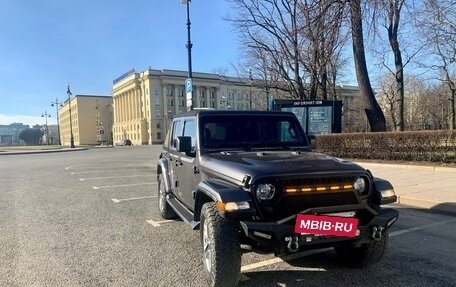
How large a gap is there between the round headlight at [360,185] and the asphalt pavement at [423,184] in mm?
4628

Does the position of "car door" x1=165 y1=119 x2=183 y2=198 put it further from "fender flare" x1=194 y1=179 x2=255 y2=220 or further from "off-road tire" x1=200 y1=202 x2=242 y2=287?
"off-road tire" x1=200 y1=202 x2=242 y2=287

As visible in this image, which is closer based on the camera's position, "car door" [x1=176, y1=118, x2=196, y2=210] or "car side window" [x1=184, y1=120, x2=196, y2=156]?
"car door" [x1=176, y1=118, x2=196, y2=210]

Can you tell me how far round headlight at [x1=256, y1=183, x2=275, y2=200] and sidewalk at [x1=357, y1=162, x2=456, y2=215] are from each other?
5502mm

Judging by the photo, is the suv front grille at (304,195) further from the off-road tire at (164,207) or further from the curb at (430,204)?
the curb at (430,204)

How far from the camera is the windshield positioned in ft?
17.6

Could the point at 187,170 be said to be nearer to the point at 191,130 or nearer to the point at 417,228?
the point at 191,130

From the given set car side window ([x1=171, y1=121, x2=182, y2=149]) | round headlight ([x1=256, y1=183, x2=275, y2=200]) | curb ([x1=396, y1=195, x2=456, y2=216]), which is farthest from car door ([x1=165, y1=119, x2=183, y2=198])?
curb ([x1=396, y1=195, x2=456, y2=216])

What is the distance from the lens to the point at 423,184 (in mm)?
10406

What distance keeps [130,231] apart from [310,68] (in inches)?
762

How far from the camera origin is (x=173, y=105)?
405 feet

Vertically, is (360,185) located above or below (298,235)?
above

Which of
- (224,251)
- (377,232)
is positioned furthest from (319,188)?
(224,251)

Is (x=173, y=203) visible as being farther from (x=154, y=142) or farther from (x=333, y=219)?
(x=154, y=142)

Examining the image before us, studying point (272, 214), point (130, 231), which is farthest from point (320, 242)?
point (130, 231)
